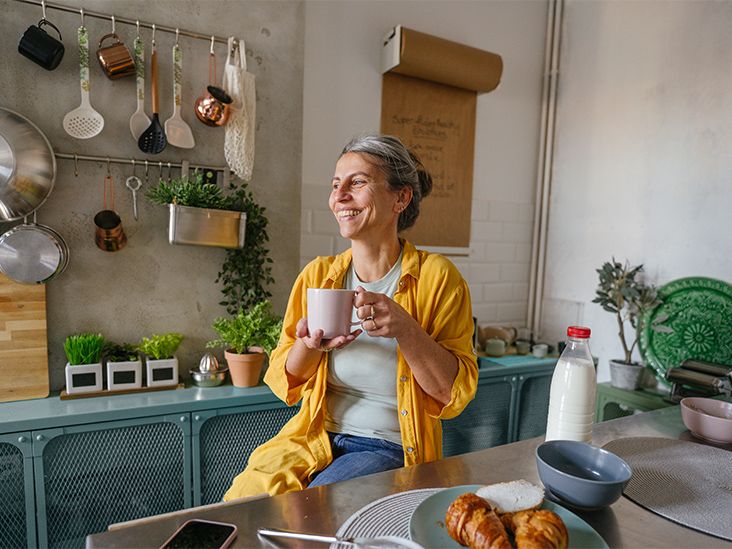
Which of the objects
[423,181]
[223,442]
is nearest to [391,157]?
[423,181]

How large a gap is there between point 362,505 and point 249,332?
4.10 feet

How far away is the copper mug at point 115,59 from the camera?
1843 millimetres

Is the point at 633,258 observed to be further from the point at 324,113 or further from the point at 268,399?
the point at 268,399

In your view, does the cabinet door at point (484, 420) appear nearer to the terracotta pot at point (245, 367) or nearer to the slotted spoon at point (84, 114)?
the terracotta pot at point (245, 367)

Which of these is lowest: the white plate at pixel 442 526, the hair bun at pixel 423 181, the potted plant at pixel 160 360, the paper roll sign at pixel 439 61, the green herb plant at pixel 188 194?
the potted plant at pixel 160 360

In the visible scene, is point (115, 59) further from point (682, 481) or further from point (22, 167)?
point (682, 481)

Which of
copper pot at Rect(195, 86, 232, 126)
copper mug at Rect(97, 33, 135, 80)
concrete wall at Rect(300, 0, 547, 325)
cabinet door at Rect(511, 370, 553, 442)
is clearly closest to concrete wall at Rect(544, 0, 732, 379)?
concrete wall at Rect(300, 0, 547, 325)

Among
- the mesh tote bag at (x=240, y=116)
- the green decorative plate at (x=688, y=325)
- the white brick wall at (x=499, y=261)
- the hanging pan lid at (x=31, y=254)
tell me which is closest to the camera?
the hanging pan lid at (x=31, y=254)

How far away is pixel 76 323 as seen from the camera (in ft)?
6.33

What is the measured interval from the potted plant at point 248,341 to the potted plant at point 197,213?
33 centimetres

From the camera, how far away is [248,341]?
6.52ft

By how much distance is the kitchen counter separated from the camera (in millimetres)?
755

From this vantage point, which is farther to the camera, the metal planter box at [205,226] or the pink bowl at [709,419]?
the metal planter box at [205,226]

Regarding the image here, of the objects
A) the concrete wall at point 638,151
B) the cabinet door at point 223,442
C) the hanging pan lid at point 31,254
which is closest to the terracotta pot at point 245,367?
the cabinet door at point 223,442
